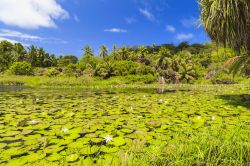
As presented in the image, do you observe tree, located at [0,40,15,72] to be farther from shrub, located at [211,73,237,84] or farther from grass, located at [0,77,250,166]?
grass, located at [0,77,250,166]

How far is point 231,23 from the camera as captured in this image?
1030 cm

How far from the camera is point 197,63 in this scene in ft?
198

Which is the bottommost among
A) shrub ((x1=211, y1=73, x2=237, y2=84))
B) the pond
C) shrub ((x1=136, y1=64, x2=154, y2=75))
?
the pond

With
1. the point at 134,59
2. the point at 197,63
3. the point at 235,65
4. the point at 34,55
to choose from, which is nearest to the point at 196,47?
the point at 197,63

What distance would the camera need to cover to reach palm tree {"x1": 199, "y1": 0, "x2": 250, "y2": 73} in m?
9.84

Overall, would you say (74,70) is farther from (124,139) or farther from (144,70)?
(124,139)

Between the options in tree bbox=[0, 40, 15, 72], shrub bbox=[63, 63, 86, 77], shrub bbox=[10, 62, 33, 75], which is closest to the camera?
shrub bbox=[63, 63, 86, 77]

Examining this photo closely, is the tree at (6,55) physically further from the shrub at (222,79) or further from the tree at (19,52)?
the shrub at (222,79)

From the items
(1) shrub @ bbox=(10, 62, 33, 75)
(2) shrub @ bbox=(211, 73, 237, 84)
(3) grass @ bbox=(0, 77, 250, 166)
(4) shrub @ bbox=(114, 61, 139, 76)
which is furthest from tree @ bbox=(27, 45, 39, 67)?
(3) grass @ bbox=(0, 77, 250, 166)

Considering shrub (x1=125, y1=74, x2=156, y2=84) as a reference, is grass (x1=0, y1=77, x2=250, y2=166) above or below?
below

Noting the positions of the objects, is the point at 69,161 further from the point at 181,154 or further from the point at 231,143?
the point at 231,143

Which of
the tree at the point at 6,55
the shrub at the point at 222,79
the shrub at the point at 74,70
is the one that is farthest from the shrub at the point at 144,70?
the tree at the point at 6,55

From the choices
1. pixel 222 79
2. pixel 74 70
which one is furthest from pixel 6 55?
pixel 222 79

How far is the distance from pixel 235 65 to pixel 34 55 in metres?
67.4
